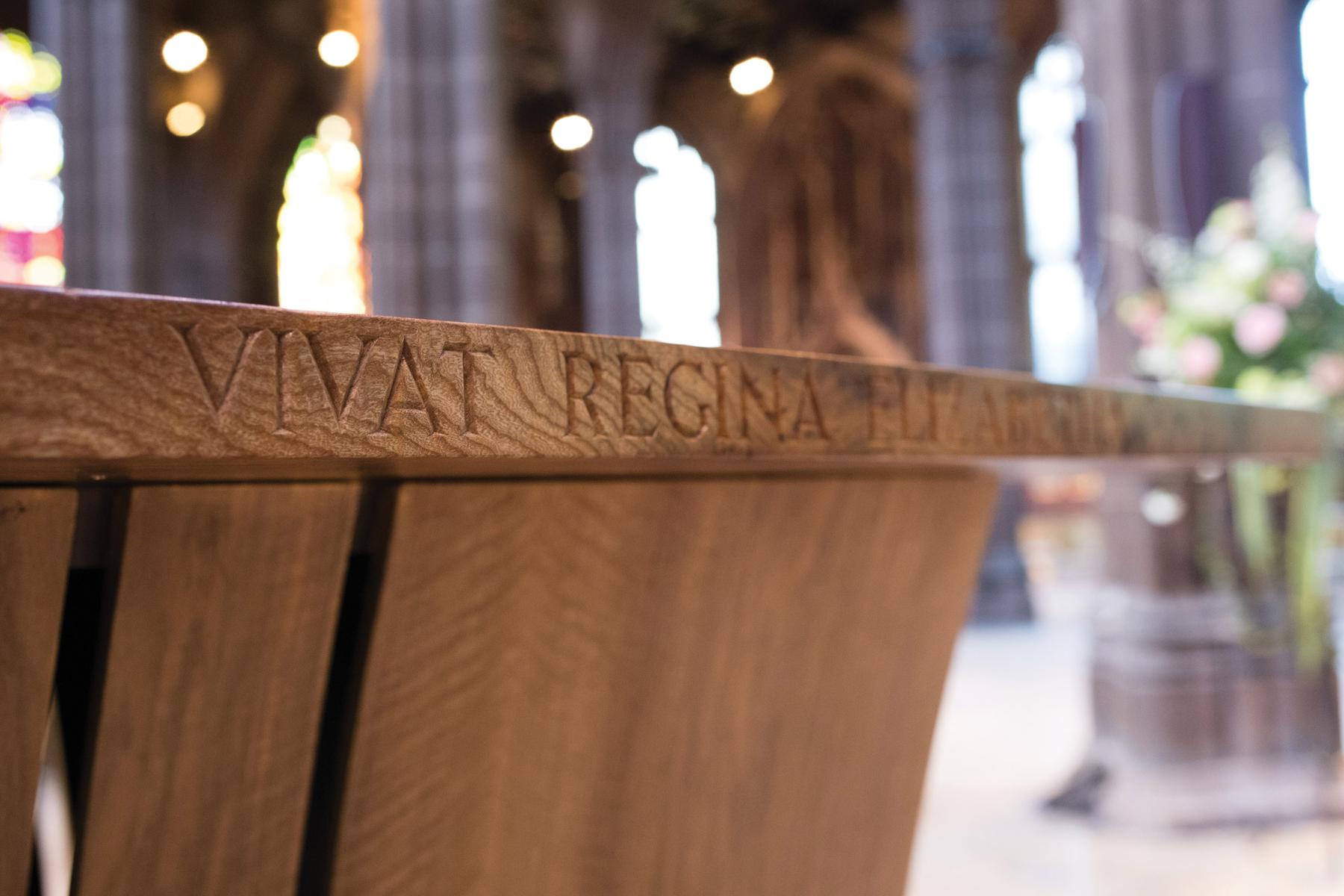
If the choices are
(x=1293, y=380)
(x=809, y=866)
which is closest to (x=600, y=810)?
(x=809, y=866)

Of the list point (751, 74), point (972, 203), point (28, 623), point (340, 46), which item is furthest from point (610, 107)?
point (28, 623)

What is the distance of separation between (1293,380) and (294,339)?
3828 millimetres

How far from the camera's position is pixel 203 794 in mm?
611

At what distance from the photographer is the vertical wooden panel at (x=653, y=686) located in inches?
27.0

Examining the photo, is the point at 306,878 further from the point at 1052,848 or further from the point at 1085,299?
the point at 1085,299

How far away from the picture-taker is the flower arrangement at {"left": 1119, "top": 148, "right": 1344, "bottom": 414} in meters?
3.60

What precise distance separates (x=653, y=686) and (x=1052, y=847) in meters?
2.93

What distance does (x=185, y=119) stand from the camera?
14016 mm

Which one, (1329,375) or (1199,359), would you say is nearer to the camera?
(1329,375)

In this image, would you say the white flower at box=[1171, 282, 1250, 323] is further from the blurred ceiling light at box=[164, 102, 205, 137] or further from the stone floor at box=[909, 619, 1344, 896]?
the blurred ceiling light at box=[164, 102, 205, 137]

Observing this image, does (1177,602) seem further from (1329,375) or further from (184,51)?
(184,51)

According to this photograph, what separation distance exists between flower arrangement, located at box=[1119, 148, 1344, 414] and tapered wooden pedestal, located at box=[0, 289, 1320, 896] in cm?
291

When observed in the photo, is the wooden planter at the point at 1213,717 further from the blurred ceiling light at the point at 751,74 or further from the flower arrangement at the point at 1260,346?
the blurred ceiling light at the point at 751,74

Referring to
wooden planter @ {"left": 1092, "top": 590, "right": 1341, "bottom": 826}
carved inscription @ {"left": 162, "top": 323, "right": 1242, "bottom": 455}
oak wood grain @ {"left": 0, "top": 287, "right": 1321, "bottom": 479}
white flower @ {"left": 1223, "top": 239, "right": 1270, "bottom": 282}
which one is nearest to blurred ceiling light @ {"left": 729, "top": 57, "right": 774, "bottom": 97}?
white flower @ {"left": 1223, "top": 239, "right": 1270, "bottom": 282}
